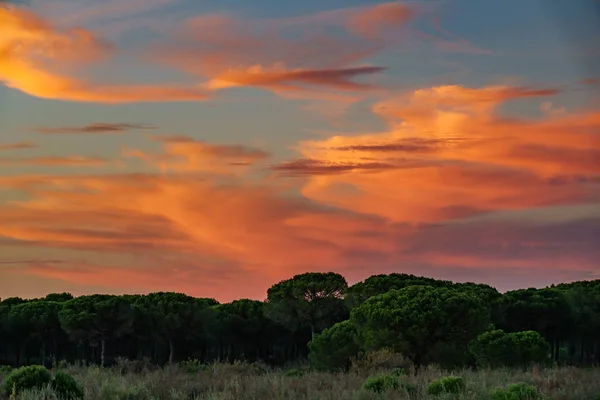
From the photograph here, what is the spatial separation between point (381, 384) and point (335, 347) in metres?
35.3

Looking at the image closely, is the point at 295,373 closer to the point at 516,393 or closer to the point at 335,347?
the point at 335,347

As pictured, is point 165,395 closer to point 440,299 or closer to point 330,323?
point 440,299

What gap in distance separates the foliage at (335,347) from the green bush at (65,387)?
35182 millimetres

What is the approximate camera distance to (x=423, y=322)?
147 feet

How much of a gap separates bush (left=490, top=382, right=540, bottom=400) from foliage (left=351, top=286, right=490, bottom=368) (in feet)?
76.0

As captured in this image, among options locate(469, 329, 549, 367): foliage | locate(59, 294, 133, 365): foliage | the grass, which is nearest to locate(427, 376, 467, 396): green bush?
the grass

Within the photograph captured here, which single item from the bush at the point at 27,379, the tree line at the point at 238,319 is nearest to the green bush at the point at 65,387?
the bush at the point at 27,379

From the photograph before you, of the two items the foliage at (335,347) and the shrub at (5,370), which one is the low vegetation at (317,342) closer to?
the foliage at (335,347)

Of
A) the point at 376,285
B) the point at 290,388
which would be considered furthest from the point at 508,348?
the point at 290,388

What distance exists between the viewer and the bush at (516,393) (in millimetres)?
20703

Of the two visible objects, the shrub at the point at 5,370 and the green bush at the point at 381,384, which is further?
the shrub at the point at 5,370

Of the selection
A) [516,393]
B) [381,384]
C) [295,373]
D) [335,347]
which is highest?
[335,347]

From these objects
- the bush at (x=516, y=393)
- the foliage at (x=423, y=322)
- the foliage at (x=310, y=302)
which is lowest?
the bush at (x=516, y=393)

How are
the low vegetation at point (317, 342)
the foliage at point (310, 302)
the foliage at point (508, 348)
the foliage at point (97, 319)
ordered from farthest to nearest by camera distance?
the foliage at point (310, 302) → the foliage at point (97, 319) → the foliage at point (508, 348) → the low vegetation at point (317, 342)
